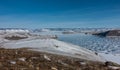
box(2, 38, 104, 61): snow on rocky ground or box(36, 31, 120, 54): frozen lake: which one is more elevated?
box(2, 38, 104, 61): snow on rocky ground

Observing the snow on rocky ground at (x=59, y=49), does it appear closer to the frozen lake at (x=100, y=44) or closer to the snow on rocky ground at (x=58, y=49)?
the snow on rocky ground at (x=58, y=49)

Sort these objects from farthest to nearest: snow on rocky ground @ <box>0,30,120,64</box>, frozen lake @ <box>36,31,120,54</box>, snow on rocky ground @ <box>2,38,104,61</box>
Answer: frozen lake @ <box>36,31,120,54</box>
snow on rocky ground @ <box>0,30,120,64</box>
snow on rocky ground @ <box>2,38,104,61</box>

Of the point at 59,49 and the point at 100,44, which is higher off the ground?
the point at 59,49

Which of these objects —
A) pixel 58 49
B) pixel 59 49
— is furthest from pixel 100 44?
pixel 58 49

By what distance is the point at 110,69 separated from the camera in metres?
13.5

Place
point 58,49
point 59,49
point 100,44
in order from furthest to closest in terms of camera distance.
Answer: point 100,44
point 59,49
point 58,49

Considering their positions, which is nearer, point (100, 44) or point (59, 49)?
point (59, 49)

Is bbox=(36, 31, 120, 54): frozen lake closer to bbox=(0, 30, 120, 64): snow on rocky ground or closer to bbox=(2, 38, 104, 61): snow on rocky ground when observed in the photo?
bbox=(0, 30, 120, 64): snow on rocky ground

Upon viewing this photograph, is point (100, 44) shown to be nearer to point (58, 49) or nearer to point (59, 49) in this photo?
point (59, 49)

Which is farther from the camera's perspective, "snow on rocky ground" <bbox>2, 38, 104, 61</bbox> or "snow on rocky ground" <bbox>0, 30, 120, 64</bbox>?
"snow on rocky ground" <bbox>0, 30, 120, 64</bbox>

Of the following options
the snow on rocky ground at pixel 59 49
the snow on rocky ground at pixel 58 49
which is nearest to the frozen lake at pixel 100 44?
the snow on rocky ground at pixel 59 49

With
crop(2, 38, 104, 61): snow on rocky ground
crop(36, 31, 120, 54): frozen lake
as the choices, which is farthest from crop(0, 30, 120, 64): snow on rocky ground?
crop(36, 31, 120, 54): frozen lake

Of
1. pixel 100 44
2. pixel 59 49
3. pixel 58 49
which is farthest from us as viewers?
pixel 100 44

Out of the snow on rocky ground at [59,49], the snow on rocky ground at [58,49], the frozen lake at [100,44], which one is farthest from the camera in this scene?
the frozen lake at [100,44]
